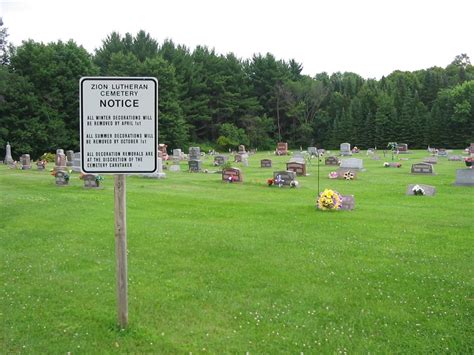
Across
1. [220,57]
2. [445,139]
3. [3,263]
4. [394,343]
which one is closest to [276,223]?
[3,263]

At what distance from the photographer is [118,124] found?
17.8 feet

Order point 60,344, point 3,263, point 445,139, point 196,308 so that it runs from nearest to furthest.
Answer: point 60,344
point 196,308
point 3,263
point 445,139

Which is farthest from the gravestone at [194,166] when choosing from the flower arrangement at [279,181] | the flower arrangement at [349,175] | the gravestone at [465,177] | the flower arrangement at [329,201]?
the flower arrangement at [329,201]

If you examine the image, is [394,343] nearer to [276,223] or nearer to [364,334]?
[364,334]

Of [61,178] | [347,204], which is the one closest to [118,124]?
[347,204]

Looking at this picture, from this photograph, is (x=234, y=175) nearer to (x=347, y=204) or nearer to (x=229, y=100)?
(x=347, y=204)

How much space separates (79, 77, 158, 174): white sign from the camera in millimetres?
5363

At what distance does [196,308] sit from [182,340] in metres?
0.98

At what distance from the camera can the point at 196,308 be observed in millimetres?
6445

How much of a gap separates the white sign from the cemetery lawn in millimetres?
1931

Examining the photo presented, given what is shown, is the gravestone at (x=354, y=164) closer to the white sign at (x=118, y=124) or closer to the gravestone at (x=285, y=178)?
the gravestone at (x=285, y=178)

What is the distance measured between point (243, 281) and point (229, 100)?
66800 millimetres

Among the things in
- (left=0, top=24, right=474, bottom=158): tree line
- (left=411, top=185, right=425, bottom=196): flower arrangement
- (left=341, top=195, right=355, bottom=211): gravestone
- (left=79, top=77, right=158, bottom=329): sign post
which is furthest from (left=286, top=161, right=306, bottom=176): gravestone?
(left=0, top=24, right=474, bottom=158): tree line

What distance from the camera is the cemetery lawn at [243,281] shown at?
218 inches
